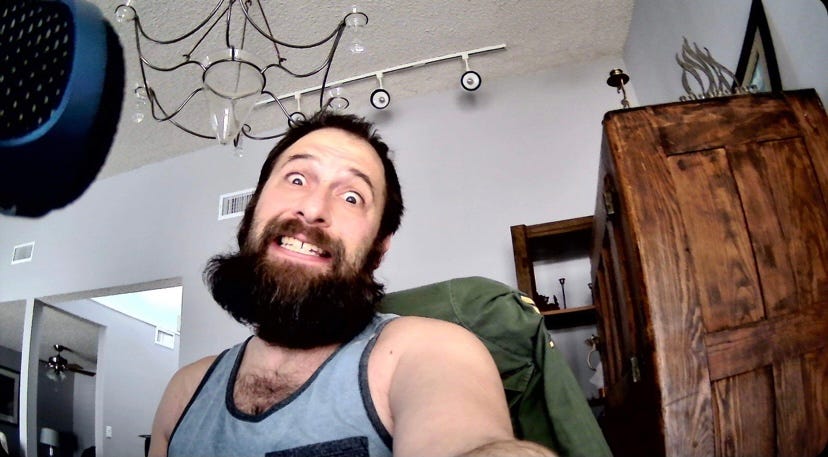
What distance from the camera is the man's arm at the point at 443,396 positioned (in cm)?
44

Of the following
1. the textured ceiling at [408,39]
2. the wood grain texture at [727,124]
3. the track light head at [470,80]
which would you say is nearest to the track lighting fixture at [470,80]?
the track light head at [470,80]

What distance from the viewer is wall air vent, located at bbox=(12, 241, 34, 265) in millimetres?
218

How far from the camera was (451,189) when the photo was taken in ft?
8.91

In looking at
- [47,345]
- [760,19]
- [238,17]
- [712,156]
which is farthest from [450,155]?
[47,345]

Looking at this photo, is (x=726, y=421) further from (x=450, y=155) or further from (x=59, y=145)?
(x=450, y=155)

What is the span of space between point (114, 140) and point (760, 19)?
1.58 meters

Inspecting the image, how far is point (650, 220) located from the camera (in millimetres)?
1030

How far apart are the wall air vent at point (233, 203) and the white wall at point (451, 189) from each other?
0.15ft

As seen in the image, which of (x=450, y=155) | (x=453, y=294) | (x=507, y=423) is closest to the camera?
(x=507, y=423)

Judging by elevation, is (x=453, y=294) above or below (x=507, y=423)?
above

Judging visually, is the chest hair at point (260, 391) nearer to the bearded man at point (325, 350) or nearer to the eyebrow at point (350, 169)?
the bearded man at point (325, 350)

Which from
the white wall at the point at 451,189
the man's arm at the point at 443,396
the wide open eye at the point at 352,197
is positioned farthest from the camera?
the white wall at the point at 451,189

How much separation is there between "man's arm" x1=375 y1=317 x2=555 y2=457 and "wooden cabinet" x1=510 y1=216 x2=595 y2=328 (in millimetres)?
1430

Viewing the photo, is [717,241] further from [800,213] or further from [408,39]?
[408,39]
